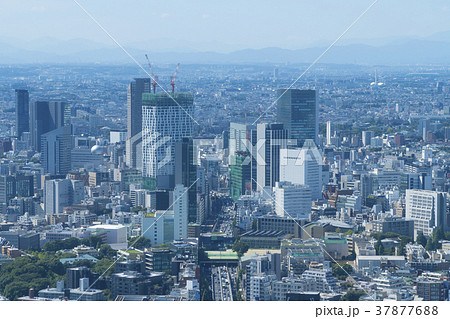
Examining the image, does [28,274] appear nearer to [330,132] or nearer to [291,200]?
[291,200]

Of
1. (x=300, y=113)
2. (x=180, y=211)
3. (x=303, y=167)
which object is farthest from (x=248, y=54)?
(x=300, y=113)

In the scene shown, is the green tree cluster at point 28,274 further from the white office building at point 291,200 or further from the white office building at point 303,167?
the white office building at point 303,167

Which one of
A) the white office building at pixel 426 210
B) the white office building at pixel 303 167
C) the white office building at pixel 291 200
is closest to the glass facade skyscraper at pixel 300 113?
the white office building at pixel 303 167

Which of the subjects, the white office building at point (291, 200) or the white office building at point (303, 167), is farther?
the white office building at point (303, 167)

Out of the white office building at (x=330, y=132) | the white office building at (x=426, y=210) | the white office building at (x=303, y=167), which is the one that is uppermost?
the white office building at (x=330, y=132)
